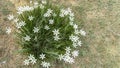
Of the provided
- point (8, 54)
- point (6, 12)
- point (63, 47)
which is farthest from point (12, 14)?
point (63, 47)

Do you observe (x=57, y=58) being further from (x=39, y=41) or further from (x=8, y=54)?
(x=8, y=54)

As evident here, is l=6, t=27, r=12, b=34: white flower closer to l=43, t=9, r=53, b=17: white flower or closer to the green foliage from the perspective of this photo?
the green foliage

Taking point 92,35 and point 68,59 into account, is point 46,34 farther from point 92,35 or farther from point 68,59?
point 92,35

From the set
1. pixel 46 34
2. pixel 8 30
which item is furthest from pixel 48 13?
pixel 8 30

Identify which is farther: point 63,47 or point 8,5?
point 8,5

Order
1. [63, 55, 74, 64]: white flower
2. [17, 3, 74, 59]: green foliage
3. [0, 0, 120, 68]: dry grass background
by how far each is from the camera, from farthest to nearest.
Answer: [0, 0, 120, 68]: dry grass background < [17, 3, 74, 59]: green foliage < [63, 55, 74, 64]: white flower

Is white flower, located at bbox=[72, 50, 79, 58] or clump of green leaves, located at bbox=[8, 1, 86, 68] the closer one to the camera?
clump of green leaves, located at bbox=[8, 1, 86, 68]

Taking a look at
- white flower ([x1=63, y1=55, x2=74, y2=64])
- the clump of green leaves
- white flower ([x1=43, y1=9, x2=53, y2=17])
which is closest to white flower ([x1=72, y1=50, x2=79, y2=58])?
the clump of green leaves

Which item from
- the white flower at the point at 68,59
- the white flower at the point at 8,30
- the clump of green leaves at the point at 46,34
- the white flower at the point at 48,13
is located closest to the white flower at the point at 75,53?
the clump of green leaves at the point at 46,34

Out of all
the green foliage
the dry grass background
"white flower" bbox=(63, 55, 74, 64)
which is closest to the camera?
"white flower" bbox=(63, 55, 74, 64)
